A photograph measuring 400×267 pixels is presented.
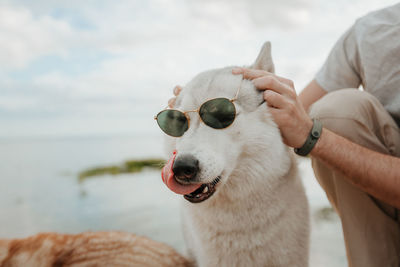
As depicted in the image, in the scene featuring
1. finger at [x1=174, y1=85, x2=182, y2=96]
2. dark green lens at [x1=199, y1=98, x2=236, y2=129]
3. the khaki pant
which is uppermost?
dark green lens at [x1=199, y1=98, x2=236, y2=129]

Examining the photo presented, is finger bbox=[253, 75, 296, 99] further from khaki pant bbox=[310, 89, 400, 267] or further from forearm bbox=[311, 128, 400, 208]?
khaki pant bbox=[310, 89, 400, 267]

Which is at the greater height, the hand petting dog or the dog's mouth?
the hand petting dog

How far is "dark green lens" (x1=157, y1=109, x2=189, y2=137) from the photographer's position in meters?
2.04

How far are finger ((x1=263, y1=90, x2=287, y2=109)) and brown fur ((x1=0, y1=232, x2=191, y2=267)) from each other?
4.61 ft

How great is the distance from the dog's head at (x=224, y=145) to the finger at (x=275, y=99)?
0.06 metres

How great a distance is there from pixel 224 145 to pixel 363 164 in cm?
97

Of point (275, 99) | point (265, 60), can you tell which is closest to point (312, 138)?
point (275, 99)

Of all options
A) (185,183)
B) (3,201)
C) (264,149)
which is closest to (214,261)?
(185,183)

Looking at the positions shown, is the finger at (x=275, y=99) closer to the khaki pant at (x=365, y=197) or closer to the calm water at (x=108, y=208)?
the khaki pant at (x=365, y=197)

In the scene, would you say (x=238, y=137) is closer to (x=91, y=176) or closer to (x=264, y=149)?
(x=264, y=149)

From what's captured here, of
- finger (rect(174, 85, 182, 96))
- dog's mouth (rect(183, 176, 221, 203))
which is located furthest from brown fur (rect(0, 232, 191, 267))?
finger (rect(174, 85, 182, 96))

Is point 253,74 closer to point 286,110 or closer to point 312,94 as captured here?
point 286,110

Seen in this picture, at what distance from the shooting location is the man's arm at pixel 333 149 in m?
1.95

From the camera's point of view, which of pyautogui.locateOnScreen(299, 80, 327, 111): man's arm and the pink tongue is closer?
the pink tongue
